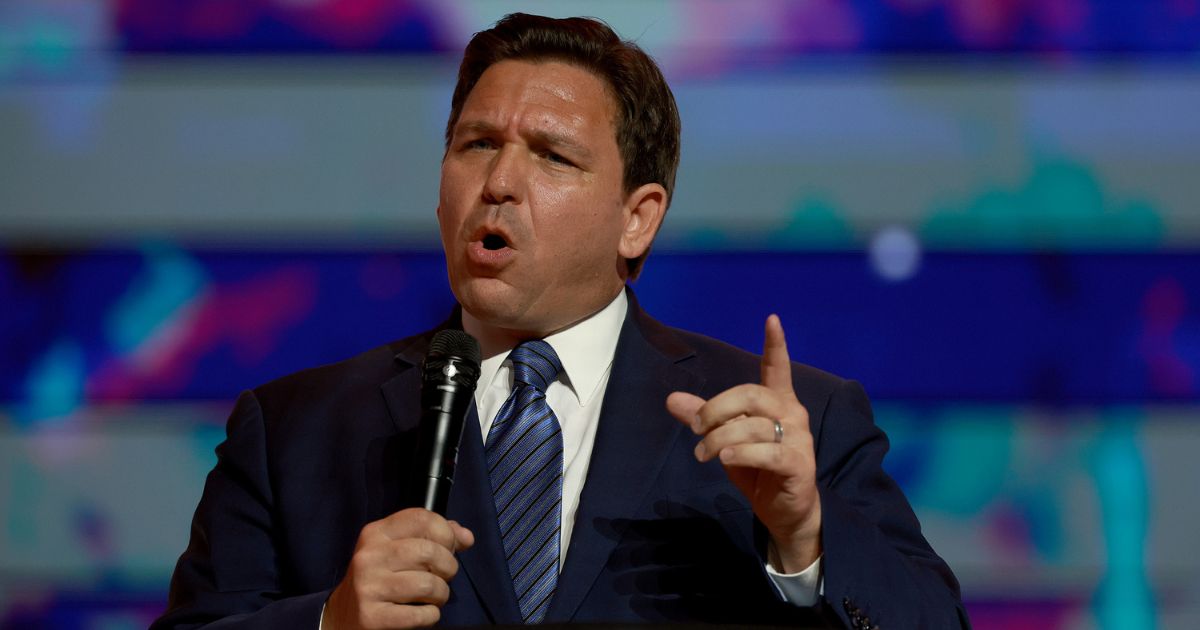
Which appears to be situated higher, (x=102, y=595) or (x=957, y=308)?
(x=957, y=308)

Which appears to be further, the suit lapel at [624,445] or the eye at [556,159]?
the eye at [556,159]

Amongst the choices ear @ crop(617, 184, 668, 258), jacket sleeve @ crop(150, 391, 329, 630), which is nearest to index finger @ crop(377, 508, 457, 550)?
jacket sleeve @ crop(150, 391, 329, 630)

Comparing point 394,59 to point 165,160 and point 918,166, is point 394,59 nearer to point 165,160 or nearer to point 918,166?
point 165,160

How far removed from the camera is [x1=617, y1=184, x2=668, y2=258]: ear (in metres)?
1.96

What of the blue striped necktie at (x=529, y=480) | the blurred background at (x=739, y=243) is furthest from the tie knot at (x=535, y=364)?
the blurred background at (x=739, y=243)

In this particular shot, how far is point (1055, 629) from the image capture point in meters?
2.42

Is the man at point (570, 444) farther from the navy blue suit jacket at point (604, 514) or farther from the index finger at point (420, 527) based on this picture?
the index finger at point (420, 527)

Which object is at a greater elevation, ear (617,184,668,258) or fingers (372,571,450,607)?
ear (617,184,668,258)

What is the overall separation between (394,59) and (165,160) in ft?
1.68

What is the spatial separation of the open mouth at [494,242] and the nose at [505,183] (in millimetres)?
47

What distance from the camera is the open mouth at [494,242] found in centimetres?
180

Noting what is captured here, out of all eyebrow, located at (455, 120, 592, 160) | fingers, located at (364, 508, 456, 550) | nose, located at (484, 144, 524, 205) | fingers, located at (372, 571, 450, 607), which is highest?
eyebrow, located at (455, 120, 592, 160)

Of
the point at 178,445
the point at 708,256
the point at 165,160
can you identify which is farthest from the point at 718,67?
the point at 178,445

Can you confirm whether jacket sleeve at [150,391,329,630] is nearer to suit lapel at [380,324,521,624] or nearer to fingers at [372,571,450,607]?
suit lapel at [380,324,521,624]
